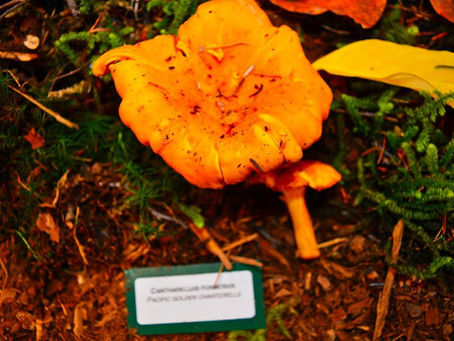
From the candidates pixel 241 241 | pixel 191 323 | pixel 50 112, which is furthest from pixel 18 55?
pixel 191 323

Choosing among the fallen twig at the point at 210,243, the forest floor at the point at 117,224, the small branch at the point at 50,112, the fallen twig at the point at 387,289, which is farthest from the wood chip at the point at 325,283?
the small branch at the point at 50,112

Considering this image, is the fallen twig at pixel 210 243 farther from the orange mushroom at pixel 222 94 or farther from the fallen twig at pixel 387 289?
the fallen twig at pixel 387 289

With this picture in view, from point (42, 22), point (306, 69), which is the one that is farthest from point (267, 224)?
point (42, 22)

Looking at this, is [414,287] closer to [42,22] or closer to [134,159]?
[134,159]

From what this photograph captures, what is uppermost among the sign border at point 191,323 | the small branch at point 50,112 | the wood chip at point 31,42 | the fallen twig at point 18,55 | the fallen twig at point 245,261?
the wood chip at point 31,42

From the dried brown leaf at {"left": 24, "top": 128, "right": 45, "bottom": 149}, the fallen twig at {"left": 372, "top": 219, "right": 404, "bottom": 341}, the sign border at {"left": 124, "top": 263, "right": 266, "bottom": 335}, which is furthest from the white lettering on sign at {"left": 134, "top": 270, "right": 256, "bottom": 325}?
the dried brown leaf at {"left": 24, "top": 128, "right": 45, "bottom": 149}

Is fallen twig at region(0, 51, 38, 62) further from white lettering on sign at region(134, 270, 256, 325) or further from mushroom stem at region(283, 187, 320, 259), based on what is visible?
mushroom stem at region(283, 187, 320, 259)

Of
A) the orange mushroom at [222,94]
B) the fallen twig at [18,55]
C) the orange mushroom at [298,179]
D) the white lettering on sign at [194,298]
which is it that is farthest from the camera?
the white lettering on sign at [194,298]

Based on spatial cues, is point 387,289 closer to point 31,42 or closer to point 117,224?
point 117,224
